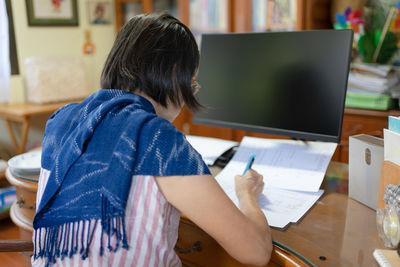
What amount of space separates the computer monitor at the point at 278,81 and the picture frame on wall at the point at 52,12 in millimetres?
2030

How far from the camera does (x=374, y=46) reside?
229 centimetres

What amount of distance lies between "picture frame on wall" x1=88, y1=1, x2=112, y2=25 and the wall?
33 millimetres

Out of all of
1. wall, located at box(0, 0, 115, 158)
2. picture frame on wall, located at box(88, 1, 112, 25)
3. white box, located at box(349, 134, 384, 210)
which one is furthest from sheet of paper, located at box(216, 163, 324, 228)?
picture frame on wall, located at box(88, 1, 112, 25)

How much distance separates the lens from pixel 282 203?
3.54ft

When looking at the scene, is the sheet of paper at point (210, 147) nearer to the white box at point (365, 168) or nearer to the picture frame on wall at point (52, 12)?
the white box at point (365, 168)

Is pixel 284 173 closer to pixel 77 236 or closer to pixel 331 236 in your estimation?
pixel 331 236

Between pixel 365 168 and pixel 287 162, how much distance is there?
28cm

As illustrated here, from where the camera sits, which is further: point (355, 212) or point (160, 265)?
point (355, 212)

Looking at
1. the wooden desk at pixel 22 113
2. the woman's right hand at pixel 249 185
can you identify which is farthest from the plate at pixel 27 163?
the wooden desk at pixel 22 113

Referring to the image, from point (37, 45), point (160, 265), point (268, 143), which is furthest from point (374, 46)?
point (37, 45)

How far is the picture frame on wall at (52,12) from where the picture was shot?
299 cm

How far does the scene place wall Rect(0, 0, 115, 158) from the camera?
2.98 m

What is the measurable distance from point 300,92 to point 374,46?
1.27 meters

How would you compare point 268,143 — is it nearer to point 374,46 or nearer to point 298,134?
point 298,134
